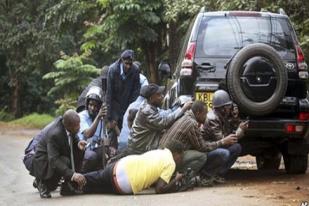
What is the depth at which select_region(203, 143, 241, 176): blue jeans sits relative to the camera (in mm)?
8883

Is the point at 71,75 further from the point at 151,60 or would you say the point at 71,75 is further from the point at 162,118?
the point at 162,118

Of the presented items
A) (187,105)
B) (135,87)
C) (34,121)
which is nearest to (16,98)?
(34,121)

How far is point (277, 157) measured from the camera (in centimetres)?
1100

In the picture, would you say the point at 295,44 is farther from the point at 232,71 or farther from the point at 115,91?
the point at 115,91

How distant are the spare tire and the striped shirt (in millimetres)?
646

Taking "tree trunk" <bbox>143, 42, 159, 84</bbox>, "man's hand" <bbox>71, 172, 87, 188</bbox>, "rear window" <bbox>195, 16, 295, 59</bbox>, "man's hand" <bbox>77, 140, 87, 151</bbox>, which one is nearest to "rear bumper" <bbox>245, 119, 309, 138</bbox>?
"rear window" <bbox>195, 16, 295, 59</bbox>

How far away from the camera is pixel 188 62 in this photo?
9117 millimetres

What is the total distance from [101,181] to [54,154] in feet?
2.23

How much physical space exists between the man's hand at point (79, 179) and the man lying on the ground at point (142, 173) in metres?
0.16

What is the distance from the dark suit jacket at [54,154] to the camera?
27.7 ft

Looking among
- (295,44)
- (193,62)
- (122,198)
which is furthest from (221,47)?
(122,198)

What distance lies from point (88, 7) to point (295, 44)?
12774 millimetres

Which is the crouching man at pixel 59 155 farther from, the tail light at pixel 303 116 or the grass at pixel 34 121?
the grass at pixel 34 121

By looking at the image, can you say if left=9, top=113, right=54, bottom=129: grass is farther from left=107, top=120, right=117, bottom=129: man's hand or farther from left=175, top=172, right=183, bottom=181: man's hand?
left=175, top=172, right=183, bottom=181: man's hand
